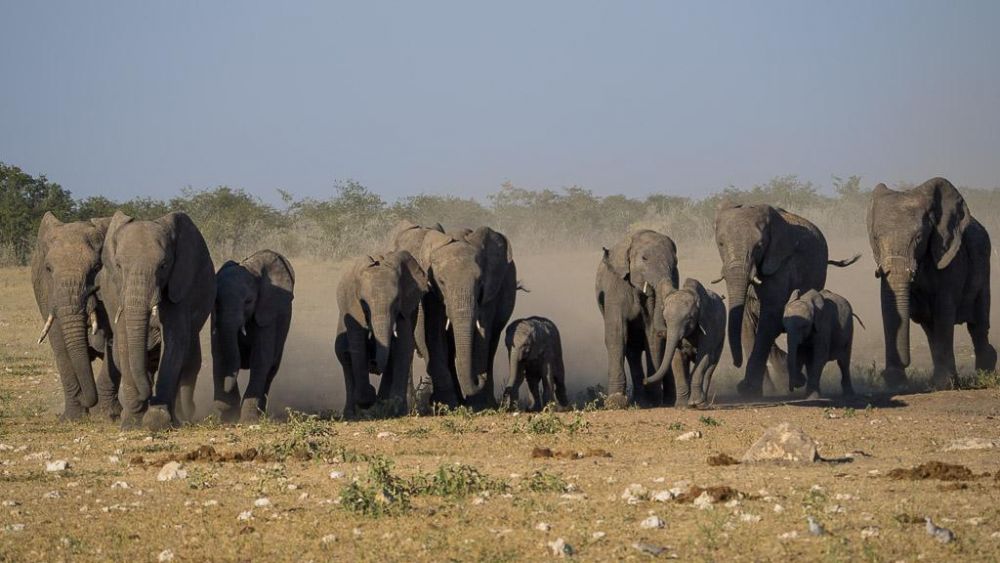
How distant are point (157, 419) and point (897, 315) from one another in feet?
33.4

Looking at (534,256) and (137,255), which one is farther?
(534,256)

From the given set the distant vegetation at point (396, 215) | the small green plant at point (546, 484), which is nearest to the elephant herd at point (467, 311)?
the small green plant at point (546, 484)

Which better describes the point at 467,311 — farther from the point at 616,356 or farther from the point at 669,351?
the point at 669,351

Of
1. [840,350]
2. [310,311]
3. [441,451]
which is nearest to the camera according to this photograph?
[441,451]

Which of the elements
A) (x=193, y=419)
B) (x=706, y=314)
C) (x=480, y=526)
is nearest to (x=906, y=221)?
(x=706, y=314)

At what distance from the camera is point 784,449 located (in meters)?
12.1

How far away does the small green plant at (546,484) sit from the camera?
10.9m

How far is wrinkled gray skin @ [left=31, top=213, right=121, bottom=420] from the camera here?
58.1ft

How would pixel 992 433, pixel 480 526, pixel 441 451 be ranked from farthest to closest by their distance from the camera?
1. pixel 992 433
2. pixel 441 451
3. pixel 480 526

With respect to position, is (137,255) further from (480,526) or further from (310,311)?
(310,311)

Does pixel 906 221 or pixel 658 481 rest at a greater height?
pixel 906 221

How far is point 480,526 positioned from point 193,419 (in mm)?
9388

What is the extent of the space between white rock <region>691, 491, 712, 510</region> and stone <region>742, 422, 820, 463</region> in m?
1.95

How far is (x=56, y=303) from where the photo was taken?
17.8 meters
